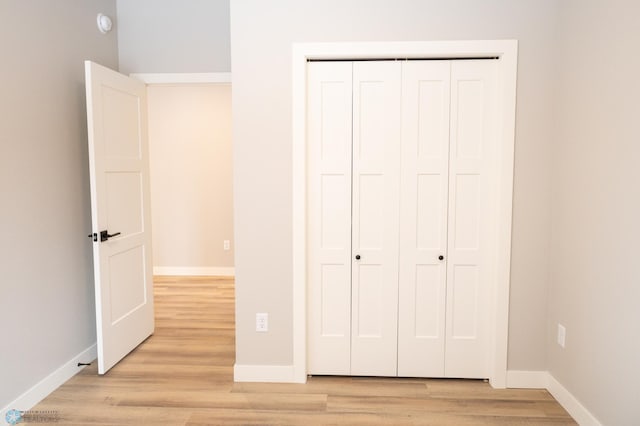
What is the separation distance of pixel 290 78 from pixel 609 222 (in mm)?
1867

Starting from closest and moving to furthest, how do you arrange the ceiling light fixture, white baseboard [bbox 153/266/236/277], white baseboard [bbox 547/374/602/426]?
1. white baseboard [bbox 547/374/602/426]
2. the ceiling light fixture
3. white baseboard [bbox 153/266/236/277]

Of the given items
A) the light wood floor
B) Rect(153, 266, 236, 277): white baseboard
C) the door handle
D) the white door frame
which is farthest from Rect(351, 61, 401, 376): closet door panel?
Rect(153, 266, 236, 277): white baseboard

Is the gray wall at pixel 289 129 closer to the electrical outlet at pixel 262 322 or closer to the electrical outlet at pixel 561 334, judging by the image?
the electrical outlet at pixel 262 322

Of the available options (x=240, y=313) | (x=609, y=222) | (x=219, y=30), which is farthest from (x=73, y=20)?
(x=609, y=222)

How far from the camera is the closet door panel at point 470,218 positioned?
2631mm

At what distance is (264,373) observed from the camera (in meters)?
2.79

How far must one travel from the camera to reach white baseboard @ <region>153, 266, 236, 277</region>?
571 centimetres

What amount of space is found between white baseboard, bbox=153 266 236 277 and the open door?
6.88ft

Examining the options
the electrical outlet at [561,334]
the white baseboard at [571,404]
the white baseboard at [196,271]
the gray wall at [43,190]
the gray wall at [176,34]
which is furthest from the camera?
the white baseboard at [196,271]

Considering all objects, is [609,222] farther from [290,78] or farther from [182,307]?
[182,307]

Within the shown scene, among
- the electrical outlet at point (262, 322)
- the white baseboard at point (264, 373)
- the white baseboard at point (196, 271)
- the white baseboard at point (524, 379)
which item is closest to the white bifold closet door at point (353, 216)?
the white baseboard at point (264, 373)

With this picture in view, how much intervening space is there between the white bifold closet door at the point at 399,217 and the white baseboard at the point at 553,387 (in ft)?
0.67

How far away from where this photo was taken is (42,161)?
8.53 ft

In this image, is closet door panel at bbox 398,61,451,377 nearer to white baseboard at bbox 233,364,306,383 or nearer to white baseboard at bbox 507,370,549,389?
white baseboard at bbox 507,370,549,389
